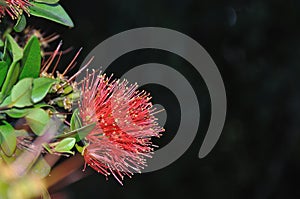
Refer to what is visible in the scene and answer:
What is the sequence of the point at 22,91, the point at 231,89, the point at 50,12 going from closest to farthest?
1. the point at 22,91
2. the point at 50,12
3. the point at 231,89

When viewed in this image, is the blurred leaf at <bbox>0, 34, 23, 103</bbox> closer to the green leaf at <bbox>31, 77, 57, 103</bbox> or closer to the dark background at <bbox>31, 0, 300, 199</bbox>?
the green leaf at <bbox>31, 77, 57, 103</bbox>

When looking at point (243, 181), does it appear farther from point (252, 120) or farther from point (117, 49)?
point (117, 49)

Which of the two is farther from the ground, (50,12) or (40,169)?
(50,12)

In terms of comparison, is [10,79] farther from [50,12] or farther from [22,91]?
[50,12]

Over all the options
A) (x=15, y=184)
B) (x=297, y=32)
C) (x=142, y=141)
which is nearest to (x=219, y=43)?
(x=297, y=32)

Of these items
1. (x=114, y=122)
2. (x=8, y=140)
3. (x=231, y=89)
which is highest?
(x=231, y=89)

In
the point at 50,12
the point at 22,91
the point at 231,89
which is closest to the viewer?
the point at 22,91

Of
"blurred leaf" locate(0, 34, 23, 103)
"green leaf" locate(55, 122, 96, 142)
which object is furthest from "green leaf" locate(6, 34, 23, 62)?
"green leaf" locate(55, 122, 96, 142)

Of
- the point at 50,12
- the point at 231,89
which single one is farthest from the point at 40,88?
the point at 231,89
